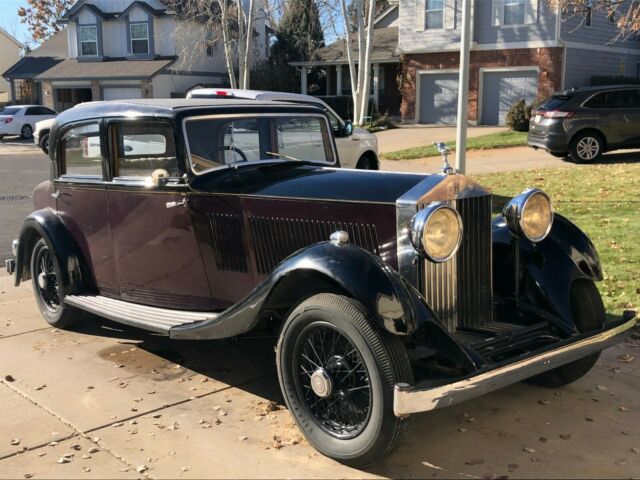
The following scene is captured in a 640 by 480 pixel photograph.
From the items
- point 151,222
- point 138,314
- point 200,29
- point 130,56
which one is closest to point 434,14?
point 200,29

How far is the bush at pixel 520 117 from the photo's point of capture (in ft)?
70.8

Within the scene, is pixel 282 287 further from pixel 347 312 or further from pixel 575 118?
pixel 575 118

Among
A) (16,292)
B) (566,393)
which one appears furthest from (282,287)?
(16,292)

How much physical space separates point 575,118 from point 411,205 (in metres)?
12.7

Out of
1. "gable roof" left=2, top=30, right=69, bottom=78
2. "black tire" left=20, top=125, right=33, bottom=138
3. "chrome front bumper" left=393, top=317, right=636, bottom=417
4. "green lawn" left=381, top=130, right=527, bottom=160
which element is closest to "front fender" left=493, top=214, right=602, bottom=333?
"chrome front bumper" left=393, top=317, right=636, bottom=417

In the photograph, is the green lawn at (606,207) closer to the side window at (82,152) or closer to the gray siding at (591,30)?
the side window at (82,152)

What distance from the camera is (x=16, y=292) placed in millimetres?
7090

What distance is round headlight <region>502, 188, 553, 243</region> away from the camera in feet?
13.9

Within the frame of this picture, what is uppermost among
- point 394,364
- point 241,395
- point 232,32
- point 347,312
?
point 232,32

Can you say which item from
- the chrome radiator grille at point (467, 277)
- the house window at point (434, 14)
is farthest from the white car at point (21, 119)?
the chrome radiator grille at point (467, 277)

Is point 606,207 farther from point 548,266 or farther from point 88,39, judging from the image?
point 88,39

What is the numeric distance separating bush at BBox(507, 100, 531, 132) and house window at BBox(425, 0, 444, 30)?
6.00 m

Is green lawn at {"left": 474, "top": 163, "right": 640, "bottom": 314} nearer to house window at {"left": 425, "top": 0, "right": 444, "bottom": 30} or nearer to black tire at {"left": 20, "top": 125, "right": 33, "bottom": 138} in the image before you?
house window at {"left": 425, "top": 0, "right": 444, "bottom": 30}

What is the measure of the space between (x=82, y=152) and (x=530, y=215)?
3.45 metres
